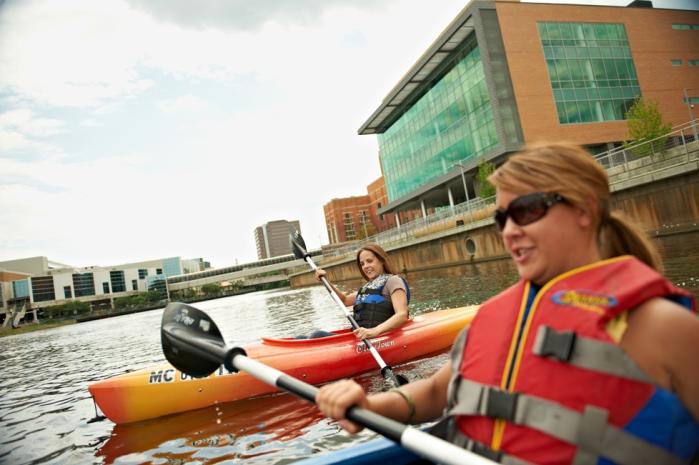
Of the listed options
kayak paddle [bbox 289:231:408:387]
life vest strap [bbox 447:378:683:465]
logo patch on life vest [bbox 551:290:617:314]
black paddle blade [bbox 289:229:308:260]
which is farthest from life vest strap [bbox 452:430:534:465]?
black paddle blade [bbox 289:229:308:260]

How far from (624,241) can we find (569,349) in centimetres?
52

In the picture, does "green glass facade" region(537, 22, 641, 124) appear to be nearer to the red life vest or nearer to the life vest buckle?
the red life vest

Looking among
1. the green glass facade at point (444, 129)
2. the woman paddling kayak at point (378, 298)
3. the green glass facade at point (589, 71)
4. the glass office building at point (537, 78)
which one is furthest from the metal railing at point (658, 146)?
the green glass facade at point (589, 71)

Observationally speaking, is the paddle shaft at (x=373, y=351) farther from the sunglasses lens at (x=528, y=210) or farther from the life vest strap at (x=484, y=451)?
the sunglasses lens at (x=528, y=210)

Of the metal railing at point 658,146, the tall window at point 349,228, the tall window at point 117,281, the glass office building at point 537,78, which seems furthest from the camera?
the tall window at point 349,228

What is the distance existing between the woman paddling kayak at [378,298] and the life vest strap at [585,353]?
4.51 metres

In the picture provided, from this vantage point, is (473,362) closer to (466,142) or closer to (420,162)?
(466,142)

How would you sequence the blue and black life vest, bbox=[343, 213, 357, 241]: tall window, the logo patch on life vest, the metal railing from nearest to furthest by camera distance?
the logo patch on life vest, the blue and black life vest, the metal railing, bbox=[343, 213, 357, 241]: tall window

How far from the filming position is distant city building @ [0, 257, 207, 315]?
102 meters

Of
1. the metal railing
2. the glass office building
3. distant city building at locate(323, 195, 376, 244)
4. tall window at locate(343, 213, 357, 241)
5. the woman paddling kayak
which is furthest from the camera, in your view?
distant city building at locate(323, 195, 376, 244)

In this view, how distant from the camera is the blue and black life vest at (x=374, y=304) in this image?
19.8 ft

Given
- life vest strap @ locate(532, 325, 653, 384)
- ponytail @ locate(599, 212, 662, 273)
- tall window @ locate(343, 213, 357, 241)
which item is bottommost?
life vest strap @ locate(532, 325, 653, 384)

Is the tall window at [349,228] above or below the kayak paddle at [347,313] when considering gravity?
above

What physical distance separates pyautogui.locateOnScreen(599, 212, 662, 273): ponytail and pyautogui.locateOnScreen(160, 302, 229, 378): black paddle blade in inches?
71.9
